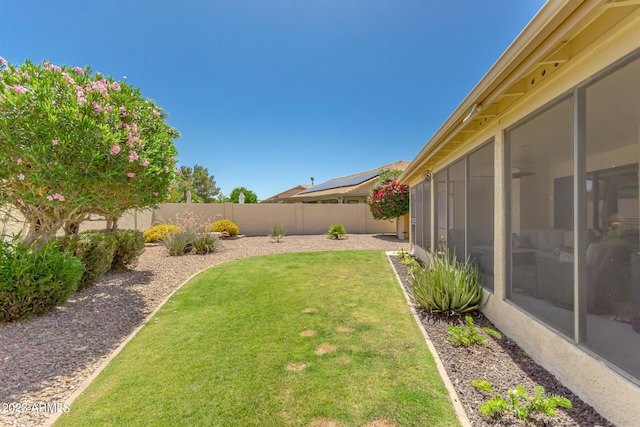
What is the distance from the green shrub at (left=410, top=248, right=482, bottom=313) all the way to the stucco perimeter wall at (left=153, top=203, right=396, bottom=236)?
1417 cm

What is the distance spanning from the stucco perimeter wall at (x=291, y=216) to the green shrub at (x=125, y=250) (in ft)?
32.2

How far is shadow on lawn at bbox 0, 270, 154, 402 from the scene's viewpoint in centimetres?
311

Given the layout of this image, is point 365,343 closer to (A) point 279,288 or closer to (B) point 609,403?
(B) point 609,403

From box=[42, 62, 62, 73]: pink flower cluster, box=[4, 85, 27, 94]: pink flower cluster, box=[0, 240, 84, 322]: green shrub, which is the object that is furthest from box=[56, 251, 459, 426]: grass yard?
box=[42, 62, 62, 73]: pink flower cluster

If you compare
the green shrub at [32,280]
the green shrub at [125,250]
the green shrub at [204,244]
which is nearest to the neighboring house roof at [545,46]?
the green shrub at [32,280]

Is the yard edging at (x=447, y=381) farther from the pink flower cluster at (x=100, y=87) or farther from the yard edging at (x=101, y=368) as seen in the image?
the pink flower cluster at (x=100, y=87)

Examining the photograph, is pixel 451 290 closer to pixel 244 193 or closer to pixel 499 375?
pixel 499 375

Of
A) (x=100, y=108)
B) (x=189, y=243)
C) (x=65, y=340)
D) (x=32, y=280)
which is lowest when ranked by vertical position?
(x=65, y=340)

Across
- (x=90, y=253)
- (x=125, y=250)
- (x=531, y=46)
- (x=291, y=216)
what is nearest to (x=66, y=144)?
(x=90, y=253)

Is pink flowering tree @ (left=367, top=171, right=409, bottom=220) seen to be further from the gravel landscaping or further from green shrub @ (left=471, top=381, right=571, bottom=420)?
green shrub @ (left=471, top=381, right=571, bottom=420)

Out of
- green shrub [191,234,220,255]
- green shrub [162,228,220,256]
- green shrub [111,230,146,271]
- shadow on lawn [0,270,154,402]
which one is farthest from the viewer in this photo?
green shrub [191,234,220,255]

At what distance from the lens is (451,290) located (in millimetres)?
4586

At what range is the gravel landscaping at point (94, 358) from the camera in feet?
8.45

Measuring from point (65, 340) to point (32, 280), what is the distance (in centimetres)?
116
